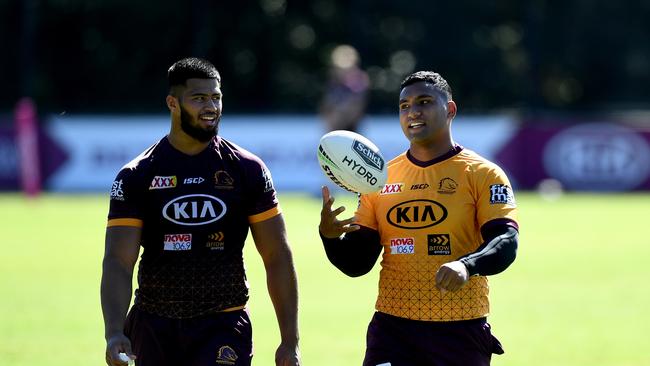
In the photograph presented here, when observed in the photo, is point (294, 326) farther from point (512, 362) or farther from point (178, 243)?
point (512, 362)

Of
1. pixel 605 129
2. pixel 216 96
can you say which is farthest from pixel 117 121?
pixel 216 96

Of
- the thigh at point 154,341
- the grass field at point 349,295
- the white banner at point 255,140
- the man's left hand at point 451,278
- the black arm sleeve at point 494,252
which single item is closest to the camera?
the man's left hand at point 451,278

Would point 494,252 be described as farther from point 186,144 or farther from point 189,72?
point 189,72

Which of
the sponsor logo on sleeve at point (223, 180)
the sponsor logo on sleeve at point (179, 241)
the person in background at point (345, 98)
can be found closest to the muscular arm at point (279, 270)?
the sponsor logo on sleeve at point (223, 180)

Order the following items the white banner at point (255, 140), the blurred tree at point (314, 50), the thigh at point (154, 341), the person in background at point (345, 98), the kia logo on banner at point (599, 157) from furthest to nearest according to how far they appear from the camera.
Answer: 1. the blurred tree at point (314, 50)
2. the kia logo on banner at point (599, 157)
3. the white banner at point (255, 140)
4. the person in background at point (345, 98)
5. the thigh at point (154, 341)

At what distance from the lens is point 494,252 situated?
617 centimetres

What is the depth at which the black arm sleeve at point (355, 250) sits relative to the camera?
6609mm

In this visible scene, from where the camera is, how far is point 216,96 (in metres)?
6.49

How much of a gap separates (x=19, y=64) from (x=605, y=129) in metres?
14.8

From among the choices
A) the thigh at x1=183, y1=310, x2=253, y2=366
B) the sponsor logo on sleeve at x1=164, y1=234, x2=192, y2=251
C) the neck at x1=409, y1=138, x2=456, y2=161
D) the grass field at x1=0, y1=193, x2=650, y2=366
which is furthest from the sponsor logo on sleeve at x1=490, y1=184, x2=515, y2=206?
the grass field at x1=0, y1=193, x2=650, y2=366

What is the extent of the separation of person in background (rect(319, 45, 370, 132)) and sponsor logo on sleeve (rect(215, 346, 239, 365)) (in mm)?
16037

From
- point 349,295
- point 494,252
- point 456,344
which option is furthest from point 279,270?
point 349,295

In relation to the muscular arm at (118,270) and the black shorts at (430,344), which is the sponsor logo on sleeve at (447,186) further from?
the muscular arm at (118,270)

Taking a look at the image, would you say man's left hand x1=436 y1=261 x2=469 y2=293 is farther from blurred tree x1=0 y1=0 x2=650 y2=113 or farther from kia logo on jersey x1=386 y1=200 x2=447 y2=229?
blurred tree x1=0 y1=0 x2=650 y2=113
